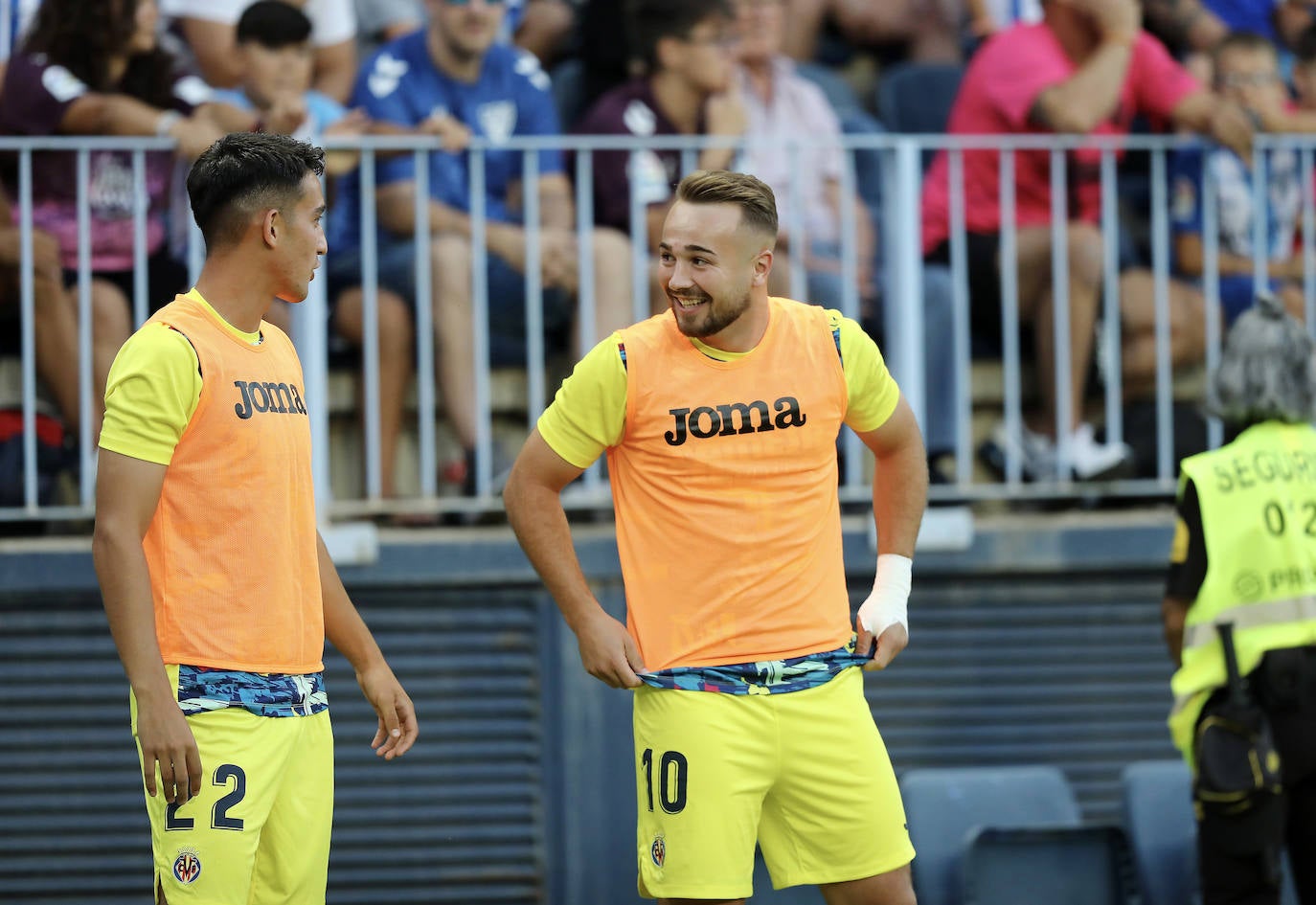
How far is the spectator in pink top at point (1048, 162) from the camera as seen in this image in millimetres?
5816

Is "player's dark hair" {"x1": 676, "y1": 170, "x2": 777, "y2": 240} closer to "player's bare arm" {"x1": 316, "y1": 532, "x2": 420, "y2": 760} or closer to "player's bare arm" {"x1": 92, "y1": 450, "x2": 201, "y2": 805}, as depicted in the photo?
"player's bare arm" {"x1": 316, "y1": 532, "x2": 420, "y2": 760}

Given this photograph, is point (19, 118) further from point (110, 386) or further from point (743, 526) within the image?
→ point (743, 526)

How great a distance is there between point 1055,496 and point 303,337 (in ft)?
8.68

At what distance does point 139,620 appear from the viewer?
2.93 metres

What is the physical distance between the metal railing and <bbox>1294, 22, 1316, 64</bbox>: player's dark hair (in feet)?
2.67

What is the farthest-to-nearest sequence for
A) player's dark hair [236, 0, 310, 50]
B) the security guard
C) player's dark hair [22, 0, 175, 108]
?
1. player's dark hair [22, 0, 175, 108]
2. player's dark hair [236, 0, 310, 50]
3. the security guard

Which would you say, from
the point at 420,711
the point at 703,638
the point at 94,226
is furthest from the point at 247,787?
the point at 94,226

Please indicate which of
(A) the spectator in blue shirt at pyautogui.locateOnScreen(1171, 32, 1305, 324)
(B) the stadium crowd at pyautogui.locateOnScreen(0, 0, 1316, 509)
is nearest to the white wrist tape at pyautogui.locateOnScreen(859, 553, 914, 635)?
(B) the stadium crowd at pyautogui.locateOnScreen(0, 0, 1316, 509)

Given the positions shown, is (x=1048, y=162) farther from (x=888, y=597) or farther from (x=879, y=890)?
(x=879, y=890)

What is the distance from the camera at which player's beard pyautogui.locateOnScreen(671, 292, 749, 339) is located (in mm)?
3496

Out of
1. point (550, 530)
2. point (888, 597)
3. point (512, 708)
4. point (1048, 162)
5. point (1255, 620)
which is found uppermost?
point (1048, 162)

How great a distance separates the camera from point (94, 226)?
5.49 meters

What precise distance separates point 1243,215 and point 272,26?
3563mm

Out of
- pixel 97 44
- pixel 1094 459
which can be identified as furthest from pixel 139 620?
pixel 1094 459
